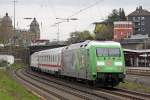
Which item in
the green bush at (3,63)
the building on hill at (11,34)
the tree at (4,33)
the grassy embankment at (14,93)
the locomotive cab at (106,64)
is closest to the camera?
the grassy embankment at (14,93)

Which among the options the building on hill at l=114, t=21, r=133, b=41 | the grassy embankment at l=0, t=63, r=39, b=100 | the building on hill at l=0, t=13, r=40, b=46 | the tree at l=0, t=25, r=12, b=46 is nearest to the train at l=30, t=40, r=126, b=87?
the grassy embankment at l=0, t=63, r=39, b=100

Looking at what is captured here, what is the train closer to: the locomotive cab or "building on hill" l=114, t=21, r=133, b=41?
the locomotive cab

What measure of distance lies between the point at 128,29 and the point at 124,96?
15482 centimetres

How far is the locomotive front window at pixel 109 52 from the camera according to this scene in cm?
3425

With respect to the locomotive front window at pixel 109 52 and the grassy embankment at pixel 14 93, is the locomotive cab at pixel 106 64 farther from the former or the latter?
the grassy embankment at pixel 14 93

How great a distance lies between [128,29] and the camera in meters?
182

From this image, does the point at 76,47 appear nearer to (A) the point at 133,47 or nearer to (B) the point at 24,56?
(A) the point at 133,47

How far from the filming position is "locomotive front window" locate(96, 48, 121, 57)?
34250mm

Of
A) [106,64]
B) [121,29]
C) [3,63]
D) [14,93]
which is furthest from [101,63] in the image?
[121,29]

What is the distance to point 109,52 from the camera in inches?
1357

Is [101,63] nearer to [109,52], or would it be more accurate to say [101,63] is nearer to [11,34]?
[109,52]

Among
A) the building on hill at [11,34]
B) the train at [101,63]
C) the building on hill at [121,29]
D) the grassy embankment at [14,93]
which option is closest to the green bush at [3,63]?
the building on hill at [11,34]

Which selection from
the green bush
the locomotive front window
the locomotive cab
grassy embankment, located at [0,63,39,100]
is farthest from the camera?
the green bush

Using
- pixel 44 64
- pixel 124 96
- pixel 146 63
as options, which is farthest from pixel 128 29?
pixel 124 96
